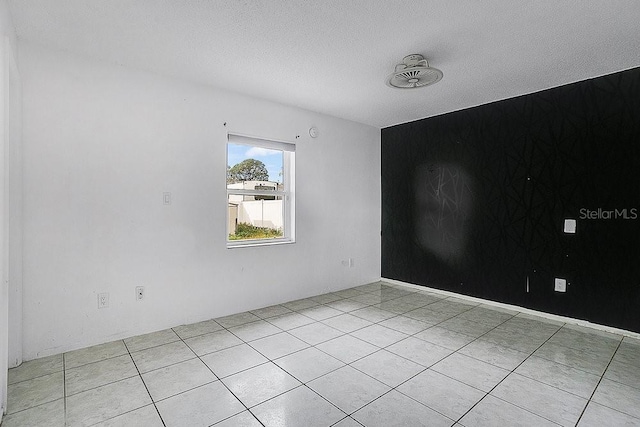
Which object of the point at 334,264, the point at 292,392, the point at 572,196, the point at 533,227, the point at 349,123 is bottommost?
the point at 292,392

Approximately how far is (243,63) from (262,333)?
248cm

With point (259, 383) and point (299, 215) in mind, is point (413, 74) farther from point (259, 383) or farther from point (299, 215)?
point (259, 383)

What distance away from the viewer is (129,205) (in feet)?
9.27

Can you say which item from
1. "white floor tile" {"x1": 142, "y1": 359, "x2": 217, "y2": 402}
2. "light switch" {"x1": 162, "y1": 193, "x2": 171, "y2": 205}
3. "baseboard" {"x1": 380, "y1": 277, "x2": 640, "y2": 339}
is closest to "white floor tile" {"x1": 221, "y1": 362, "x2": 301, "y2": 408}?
"white floor tile" {"x1": 142, "y1": 359, "x2": 217, "y2": 402}

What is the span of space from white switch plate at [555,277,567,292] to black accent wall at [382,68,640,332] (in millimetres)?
36

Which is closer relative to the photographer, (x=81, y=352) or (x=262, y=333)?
(x=81, y=352)

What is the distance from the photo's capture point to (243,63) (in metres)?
2.81

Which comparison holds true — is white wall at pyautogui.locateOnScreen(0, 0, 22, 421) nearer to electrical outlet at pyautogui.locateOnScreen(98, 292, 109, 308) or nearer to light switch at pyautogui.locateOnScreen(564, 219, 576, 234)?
electrical outlet at pyautogui.locateOnScreen(98, 292, 109, 308)

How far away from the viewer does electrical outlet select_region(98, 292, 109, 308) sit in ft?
8.81

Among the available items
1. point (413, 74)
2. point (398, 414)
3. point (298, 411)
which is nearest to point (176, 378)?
point (298, 411)

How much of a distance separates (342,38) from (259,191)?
6.59ft

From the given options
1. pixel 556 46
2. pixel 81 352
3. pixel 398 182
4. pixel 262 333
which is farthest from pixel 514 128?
pixel 81 352

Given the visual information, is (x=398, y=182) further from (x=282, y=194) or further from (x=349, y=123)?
(x=282, y=194)

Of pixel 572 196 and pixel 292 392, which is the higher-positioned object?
pixel 572 196
